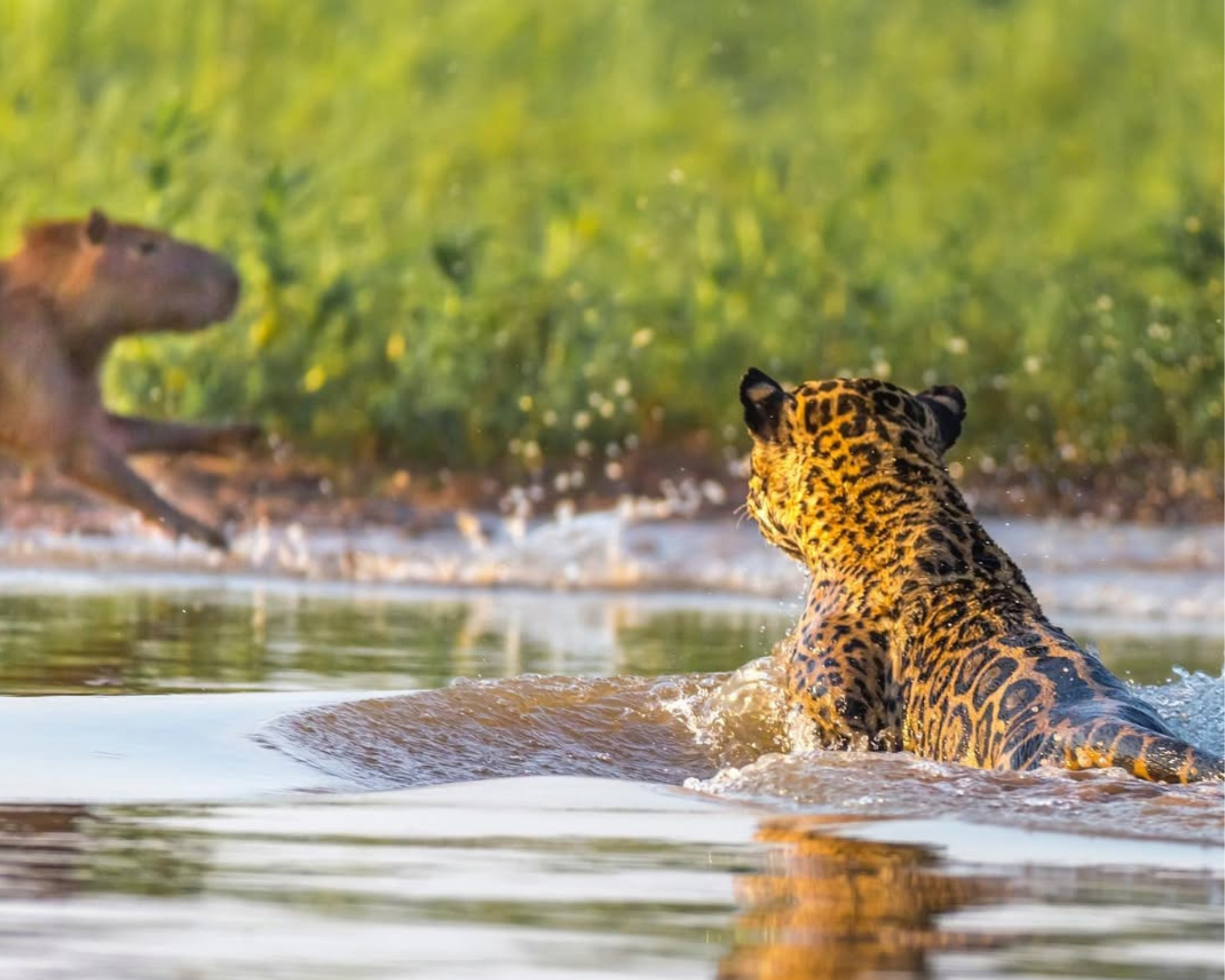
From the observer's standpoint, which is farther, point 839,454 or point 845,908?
point 839,454

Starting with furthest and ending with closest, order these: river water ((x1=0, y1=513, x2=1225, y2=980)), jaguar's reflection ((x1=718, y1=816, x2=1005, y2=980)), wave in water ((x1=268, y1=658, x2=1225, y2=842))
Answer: wave in water ((x1=268, y1=658, x2=1225, y2=842))
river water ((x1=0, y1=513, x2=1225, y2=980))
jaguar's reflection ((x1=718, y1=816, x2=1005, y2=980))

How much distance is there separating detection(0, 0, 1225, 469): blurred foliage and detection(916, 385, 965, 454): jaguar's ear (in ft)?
25.6

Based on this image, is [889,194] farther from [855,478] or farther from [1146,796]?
[1146,796]

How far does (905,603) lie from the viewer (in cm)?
657

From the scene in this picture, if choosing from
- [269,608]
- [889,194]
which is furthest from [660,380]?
[269,608]

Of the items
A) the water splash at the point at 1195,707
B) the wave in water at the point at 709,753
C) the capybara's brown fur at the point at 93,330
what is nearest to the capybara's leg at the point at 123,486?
the capybara's brown fur at the point at 93,330

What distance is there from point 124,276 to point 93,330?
1.10 feet

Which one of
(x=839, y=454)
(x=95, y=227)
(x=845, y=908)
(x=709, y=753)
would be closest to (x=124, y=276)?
(x=95, y=227)

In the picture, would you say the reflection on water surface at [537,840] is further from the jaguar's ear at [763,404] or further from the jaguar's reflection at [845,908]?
the jaguar's ear at [763,404]

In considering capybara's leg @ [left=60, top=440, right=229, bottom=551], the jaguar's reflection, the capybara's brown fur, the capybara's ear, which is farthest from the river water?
the capybara's ear

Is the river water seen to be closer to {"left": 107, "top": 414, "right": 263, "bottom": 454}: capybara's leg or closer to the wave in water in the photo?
the wave in water

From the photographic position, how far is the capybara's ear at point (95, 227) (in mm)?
14898

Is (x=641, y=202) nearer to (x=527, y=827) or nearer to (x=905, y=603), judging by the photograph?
(x=905, y=603)

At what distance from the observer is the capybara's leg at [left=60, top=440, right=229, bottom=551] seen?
13508 mm
